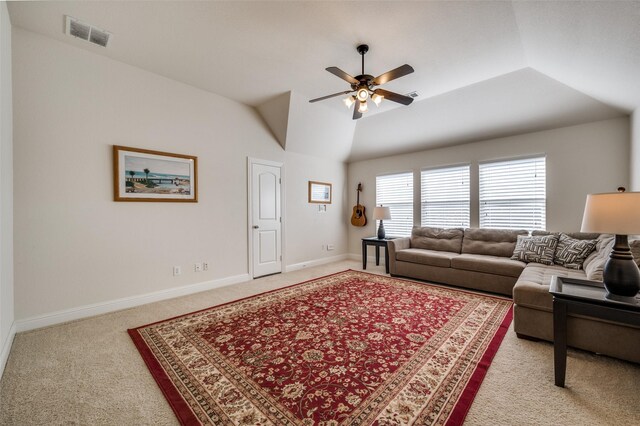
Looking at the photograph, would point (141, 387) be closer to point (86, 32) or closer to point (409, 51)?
point (86, 32)

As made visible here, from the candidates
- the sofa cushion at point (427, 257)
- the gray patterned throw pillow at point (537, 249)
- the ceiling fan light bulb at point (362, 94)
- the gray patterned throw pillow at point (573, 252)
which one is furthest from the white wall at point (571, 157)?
the ceiling fan light bulb at point (362, 94)

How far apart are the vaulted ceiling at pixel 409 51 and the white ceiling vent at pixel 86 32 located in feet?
0.24

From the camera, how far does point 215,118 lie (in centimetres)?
A: 425

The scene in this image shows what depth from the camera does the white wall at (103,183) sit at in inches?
109

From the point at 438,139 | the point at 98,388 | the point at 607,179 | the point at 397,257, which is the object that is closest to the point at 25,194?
the point at 98,388

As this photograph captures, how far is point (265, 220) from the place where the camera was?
497 centimetres

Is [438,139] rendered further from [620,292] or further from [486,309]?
[620,292]

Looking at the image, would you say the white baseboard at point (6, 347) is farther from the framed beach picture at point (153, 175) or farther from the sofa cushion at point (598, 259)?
the sofa cushion at point (598, 259)

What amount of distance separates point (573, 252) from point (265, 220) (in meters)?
4.53

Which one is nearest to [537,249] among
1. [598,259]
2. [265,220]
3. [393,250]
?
[598,259]

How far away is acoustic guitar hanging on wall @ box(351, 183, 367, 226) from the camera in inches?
256

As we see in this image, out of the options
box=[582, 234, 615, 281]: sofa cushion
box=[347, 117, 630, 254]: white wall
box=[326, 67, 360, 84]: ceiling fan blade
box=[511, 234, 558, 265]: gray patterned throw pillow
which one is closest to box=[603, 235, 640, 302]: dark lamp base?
box=[582, 234, 615, 281]: sofa cushion

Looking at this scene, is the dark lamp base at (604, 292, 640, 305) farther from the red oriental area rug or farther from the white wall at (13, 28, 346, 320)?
the white wall at (13, 28, 346, 320)

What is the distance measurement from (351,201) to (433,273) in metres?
2.95
